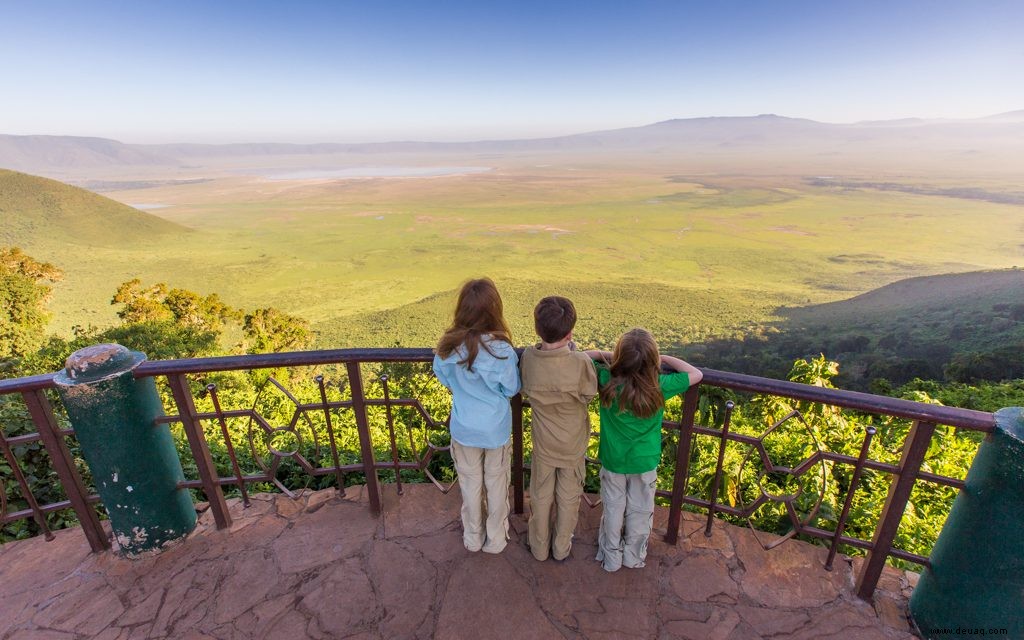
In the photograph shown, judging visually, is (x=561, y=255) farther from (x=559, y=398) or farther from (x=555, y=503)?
(x=559, y=398)

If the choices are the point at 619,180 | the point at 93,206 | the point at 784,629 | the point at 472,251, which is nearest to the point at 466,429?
the point at 784,629

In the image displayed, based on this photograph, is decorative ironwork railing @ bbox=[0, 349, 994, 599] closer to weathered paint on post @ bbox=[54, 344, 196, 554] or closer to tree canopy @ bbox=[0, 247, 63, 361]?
weathered paint on post @ bbox=[54, 344, 196, 554]

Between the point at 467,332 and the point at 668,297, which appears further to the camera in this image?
the point at 668,297

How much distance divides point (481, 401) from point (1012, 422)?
201cm

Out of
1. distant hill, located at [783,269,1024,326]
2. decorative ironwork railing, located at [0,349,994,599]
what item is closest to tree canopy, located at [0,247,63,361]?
decorative ironwork railing, located at [0,349,994,599]

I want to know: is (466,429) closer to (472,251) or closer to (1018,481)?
(1018,481)

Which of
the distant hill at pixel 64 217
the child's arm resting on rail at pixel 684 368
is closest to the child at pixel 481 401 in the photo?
the child's arm resting on rail at pixel 684 368

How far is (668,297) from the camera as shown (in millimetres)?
60469

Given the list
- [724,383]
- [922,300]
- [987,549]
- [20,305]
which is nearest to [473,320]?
[724,383]

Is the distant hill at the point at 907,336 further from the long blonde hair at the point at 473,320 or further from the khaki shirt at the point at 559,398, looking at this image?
the long blonde hair at the point at 473,320

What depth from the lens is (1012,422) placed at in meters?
1.76

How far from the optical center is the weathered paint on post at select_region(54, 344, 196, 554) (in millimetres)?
2205

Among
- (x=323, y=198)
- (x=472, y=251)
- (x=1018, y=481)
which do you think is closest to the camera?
(x=1018, y=481)

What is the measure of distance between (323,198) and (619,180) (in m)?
111
